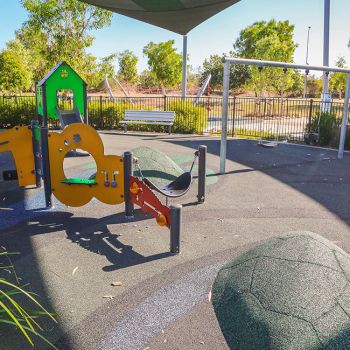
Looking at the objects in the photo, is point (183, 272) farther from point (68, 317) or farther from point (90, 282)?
point (68, 317)

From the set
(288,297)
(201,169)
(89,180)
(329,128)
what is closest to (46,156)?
(89,180)

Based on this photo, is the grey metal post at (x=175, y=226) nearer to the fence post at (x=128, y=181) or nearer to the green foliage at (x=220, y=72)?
the fence post at (x=128, y=181)

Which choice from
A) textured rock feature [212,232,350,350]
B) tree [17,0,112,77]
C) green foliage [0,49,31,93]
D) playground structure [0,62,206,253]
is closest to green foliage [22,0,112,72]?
tree [17,0,112,77]

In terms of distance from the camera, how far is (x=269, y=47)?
27844 millimetres

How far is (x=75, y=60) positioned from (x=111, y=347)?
15977mm

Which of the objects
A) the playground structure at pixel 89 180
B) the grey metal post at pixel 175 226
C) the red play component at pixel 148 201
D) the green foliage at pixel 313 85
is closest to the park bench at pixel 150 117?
the playground structure at pixel 89 180

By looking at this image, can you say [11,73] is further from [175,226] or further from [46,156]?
[175,226]

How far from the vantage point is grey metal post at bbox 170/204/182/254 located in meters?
4.00

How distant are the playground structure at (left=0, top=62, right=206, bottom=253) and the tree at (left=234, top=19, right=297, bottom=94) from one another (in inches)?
797

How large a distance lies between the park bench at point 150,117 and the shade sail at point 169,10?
15.3 feet

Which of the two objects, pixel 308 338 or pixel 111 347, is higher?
pixel 308 338

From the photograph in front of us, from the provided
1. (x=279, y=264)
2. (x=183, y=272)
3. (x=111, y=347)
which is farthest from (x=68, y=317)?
(x=279, y=264)

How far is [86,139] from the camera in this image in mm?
5207

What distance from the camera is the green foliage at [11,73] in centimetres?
1967
